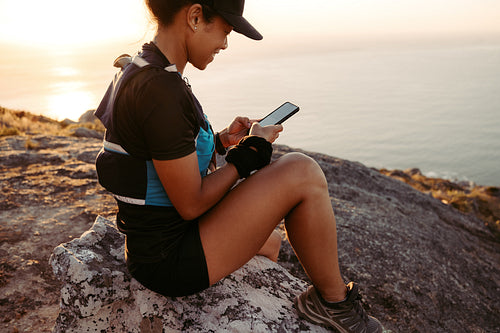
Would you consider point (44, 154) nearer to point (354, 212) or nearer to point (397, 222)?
point (354, 212)

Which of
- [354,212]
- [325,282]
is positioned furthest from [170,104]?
[354,212]

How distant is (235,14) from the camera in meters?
2.06

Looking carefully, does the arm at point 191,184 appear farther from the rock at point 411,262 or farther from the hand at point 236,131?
the rock at point 411,262

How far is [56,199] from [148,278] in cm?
389

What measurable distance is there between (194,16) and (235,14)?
245mm

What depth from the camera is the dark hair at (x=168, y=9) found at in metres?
1.96

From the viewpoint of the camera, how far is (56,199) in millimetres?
5375

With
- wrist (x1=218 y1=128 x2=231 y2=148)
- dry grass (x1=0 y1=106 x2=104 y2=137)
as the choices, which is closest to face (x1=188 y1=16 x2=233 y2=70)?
wrist (x1=218 y1=128 x2=231 y2=148)

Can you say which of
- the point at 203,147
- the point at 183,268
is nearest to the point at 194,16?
the point at 203,147

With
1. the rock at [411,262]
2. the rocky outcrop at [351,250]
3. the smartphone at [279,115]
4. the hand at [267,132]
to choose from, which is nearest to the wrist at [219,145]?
the smartphone at [279,115]

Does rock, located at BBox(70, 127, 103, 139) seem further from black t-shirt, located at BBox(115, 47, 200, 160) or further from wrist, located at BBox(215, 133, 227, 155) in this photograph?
black t-shirt, located at BBox(115, 47, 200, 160)

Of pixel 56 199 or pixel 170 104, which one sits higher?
pixel 170 104

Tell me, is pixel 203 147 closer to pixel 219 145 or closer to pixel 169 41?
pixel 169 41

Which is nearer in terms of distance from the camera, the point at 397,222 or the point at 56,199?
the point at 56,199
